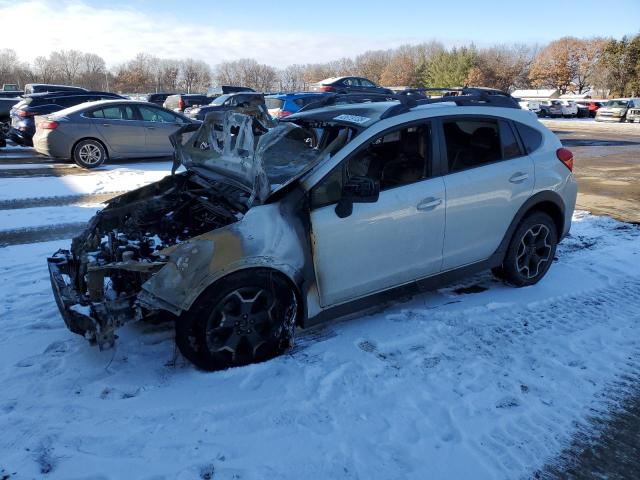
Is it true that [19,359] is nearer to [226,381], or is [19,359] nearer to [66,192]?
[226,381]

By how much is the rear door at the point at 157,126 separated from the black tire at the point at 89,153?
1.11m

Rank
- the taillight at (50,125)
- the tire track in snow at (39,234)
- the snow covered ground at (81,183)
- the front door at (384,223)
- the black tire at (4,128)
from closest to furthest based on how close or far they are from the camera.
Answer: the front door at (384,223) < the tire track in snow at (39,234) < the snow covered ground at (81,183) < the taillight at (50,125) < the black tire at (4,128)

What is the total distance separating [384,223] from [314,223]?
0.57m

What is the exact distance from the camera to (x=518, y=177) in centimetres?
443

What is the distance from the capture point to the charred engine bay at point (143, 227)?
3420mm

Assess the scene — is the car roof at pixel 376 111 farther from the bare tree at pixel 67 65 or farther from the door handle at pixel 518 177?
the bare tree at pixel 67 65

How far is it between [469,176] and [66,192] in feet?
25.1

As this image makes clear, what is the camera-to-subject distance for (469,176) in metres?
4.15

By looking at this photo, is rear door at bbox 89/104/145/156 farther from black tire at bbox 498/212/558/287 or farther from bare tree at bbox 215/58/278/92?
bare tree at bbox 215/58/278/92

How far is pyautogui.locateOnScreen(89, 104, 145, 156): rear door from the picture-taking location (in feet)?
38.1

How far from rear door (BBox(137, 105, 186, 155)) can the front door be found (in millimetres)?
9489

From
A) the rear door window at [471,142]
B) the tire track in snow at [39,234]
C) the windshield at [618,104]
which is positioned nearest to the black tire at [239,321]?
the rear door window at [471,142]

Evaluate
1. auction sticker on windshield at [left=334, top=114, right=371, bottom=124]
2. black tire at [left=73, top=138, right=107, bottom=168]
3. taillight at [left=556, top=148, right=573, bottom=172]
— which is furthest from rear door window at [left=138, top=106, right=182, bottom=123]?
taillight at [left=556, top=148, right=573, bottom=172]

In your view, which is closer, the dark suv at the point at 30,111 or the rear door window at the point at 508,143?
the rear door window at the point at 508,143
